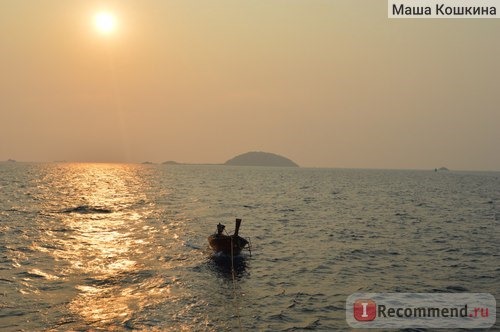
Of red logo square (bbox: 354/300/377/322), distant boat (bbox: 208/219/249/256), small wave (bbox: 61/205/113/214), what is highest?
small wave (bbox: 61/205/113/214)

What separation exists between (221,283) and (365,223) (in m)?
33.5

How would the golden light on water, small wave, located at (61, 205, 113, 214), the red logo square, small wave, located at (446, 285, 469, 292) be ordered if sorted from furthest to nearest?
small wave, located at (61, 205, 113, 214)
small wave, located at (446, 285, 469, 292)
the red logo square
the golden light on water

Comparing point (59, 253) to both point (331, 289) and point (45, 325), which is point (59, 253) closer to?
point (45, 325)

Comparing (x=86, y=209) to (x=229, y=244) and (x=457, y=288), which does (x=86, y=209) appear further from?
(x=457, y=288)

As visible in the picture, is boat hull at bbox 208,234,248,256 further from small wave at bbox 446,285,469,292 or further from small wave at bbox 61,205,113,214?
small wave at bbox 61,205,113,214

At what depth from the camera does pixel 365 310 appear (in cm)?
2212

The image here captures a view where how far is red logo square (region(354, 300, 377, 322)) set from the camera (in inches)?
824

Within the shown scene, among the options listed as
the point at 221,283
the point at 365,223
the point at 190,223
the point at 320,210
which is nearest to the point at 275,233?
the point at 190,223

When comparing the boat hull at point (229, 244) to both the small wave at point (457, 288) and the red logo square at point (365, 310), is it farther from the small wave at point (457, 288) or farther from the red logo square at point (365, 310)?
the small wave at point (457, 288)

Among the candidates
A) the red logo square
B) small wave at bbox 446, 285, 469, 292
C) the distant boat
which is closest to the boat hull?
the distant boat

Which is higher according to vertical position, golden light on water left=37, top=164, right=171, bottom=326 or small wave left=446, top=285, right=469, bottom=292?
golden light on water left=37, top=164, right=171, bottom=326

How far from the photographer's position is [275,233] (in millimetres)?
45500

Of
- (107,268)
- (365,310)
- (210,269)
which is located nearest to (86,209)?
(107,268)

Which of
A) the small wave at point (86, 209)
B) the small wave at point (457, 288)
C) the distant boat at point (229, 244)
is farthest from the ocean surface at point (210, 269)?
the small wave at point (86, 209)
